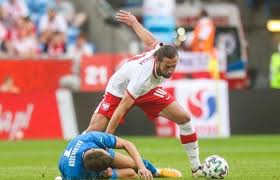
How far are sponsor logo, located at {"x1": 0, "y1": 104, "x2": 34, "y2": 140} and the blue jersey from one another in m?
11.2

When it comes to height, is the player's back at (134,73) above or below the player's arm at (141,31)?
below

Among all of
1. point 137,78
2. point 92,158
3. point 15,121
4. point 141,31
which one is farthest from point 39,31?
point 92,158

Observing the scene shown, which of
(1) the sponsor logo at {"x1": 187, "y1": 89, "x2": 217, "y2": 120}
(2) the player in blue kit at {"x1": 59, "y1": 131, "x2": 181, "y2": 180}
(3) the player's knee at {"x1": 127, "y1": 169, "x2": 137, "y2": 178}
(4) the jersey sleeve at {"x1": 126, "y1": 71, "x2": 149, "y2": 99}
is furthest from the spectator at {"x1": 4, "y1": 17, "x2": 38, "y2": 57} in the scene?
(2) the player in blue kit at {"x1": 59, "y1": 131, "x2": 181, "y2": 180}

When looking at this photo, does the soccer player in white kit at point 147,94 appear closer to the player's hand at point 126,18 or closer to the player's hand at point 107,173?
the player's hand at point 126,18

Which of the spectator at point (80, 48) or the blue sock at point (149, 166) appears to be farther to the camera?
the spectator at point (80, 48)

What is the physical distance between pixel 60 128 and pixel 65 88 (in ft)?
4.81

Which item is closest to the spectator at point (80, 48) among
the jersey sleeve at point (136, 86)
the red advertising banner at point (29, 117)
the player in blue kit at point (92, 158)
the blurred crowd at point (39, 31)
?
the blurred crowd at point (39, 31)

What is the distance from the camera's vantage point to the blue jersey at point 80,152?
1230cm

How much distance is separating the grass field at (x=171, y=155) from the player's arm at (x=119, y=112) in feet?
3.41

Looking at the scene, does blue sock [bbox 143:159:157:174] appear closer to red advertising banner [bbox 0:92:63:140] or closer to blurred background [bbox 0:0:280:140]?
blurred background [bbox 0:0:280:140]

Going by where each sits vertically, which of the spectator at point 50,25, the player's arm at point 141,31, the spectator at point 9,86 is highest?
the player's arm at point 141,31

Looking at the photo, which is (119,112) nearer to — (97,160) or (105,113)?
(105,113)

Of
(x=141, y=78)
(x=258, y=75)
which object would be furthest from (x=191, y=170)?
(x=258, y=75)

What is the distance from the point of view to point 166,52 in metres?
13.3
